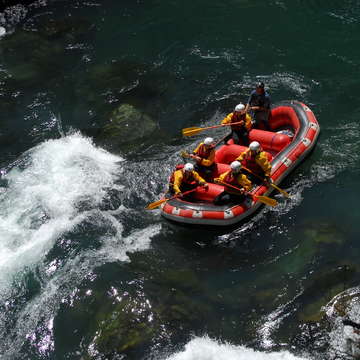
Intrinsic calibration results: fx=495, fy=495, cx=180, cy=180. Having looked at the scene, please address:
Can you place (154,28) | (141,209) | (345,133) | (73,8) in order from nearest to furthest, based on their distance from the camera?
1. (141,209)
2. (345,133)
3. (154,28)
4. (73,8)

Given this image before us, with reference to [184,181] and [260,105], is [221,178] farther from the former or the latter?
[260,105]

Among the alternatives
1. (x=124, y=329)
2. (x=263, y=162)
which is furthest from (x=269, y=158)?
(x=124, y=329)

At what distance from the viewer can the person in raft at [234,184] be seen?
1046 centimetres

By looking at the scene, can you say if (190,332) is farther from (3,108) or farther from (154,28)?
(154,28)

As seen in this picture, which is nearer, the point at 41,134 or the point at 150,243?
the point at 150,243

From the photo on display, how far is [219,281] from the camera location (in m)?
9.91

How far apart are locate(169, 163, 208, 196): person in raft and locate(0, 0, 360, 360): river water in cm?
92

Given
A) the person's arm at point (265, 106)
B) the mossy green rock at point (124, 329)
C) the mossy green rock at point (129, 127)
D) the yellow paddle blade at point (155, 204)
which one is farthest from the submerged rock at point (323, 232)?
the mossy green rock at point (129, 127)

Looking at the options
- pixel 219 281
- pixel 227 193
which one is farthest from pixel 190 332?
pixel 227 193

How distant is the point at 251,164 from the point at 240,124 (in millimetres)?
1439

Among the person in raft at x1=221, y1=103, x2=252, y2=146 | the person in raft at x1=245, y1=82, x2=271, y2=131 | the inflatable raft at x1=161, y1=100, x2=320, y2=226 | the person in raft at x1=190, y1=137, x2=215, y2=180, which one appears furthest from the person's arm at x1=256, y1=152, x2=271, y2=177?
the person in raft at x1=245, y1=82, x2=271, y2=131

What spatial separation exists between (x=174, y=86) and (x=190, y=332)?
8.74m

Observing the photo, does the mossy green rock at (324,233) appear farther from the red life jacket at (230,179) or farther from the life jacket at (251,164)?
the red life jacket at (230,179)

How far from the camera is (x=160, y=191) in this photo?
12078 millimetres
